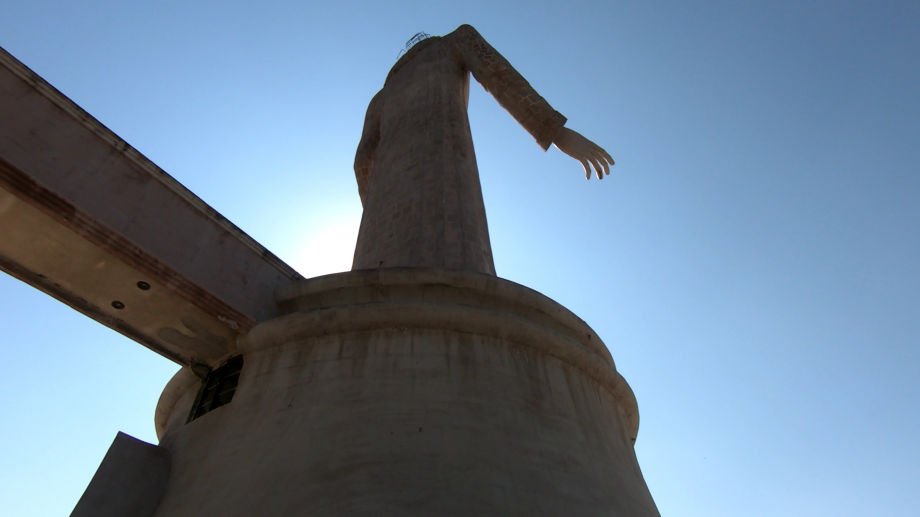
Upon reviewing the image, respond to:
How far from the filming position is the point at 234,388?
841cm

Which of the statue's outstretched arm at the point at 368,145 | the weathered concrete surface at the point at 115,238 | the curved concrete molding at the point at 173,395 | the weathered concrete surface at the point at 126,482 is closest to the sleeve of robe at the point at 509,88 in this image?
the statue's outstretched arm at the point at 368,145

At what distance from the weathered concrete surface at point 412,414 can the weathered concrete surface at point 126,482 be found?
220 mm

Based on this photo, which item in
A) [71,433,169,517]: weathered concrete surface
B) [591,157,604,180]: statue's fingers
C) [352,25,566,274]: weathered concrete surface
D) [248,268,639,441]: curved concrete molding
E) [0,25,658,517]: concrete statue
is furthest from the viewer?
[591,157,604,180]: statue's fingers

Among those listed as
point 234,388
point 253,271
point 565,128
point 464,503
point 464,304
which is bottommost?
point 464,503

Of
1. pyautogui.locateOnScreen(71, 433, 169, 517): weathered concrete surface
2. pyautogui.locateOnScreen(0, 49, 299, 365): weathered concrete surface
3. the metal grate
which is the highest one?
pyautogui.locateOnScreen(0, 49, 299, 365): weathered concrete surface

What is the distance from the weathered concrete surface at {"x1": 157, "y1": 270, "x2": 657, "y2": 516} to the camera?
6.29m

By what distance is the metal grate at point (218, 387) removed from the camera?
8406 mm

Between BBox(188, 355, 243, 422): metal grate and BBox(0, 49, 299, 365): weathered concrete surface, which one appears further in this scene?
BBox(188, 355, 243, 422): metal grate

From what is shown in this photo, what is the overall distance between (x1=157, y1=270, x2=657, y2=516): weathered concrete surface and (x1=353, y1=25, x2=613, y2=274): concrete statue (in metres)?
2.24

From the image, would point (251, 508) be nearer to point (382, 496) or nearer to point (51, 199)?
point (382, 496)

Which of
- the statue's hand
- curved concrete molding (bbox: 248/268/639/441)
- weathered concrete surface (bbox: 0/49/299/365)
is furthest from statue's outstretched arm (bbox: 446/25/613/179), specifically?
weathered concrete surface (bbox: 0/49/299/365)

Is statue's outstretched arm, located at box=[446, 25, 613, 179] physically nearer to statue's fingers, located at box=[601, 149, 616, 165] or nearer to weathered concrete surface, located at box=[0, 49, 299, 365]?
statue's fingers, located at box=[601, 149, 616, 165]

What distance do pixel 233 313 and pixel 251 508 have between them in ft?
9.97

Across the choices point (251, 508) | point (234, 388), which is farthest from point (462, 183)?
point (251, 508)
